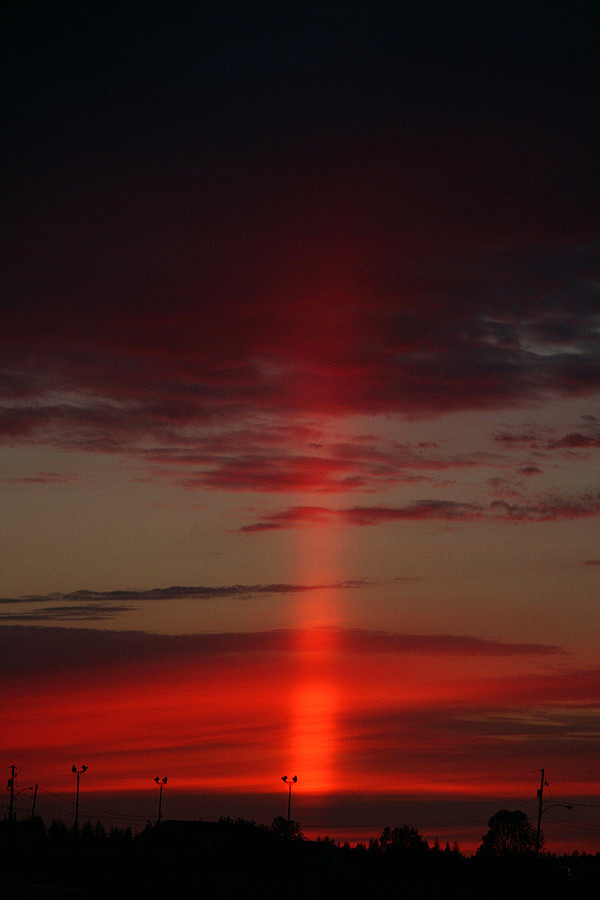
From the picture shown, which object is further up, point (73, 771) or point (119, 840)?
point (73, 771)

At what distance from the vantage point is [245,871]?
10431cm

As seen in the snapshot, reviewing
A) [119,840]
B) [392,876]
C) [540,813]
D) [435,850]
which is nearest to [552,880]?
[392,876]

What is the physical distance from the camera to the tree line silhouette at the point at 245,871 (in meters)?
81.2

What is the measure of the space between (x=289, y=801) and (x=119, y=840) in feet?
88.7

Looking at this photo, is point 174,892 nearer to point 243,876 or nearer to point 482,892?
point 243,876

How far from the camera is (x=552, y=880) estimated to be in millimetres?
102750

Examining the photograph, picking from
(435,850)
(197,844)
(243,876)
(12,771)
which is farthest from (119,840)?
(243,876)

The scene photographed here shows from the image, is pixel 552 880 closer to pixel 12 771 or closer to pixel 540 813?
pixel 540 813

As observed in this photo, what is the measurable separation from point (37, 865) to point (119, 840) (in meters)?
60.3

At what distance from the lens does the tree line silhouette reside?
8125 cm

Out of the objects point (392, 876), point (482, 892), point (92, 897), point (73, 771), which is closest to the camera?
Result: point (92, 897)

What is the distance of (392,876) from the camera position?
351 ft

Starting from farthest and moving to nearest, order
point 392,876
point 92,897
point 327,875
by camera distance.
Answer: point 392,876 → point 327,875 → point 92,897

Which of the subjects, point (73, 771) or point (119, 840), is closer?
point (73, 771)
